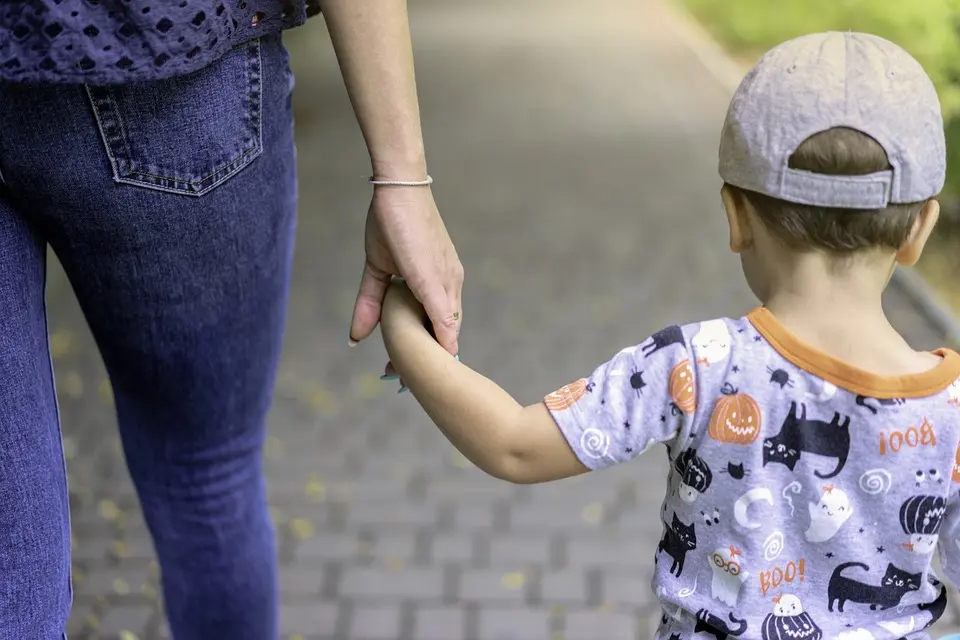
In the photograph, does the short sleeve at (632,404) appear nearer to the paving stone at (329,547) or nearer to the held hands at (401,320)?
the held hands at (401,320)

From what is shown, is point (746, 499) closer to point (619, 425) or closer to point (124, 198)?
point (619, 425)

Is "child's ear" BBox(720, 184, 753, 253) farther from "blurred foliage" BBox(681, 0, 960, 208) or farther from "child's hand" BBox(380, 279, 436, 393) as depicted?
"blurred foliage" BBox(681, 0, 960, 208)

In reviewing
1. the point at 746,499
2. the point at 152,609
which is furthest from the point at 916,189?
the point at 152,609

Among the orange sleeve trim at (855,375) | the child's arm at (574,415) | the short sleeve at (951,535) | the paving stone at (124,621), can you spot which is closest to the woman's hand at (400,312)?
Result: the child's arm at (574,415)

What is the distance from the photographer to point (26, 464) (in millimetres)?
1453

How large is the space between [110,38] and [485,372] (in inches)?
142

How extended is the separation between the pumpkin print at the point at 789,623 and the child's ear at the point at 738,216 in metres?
0.46

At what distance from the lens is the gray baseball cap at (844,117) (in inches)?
51.8

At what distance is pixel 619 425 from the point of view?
1.39 meters

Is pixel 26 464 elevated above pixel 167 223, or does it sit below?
below

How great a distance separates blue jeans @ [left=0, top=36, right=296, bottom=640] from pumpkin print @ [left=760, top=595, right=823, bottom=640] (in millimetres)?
926

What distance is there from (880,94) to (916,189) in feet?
0.40

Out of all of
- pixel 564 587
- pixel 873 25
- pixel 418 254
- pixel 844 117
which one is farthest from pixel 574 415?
pixel 873 25

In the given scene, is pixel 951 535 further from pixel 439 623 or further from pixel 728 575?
pixel 439 623
